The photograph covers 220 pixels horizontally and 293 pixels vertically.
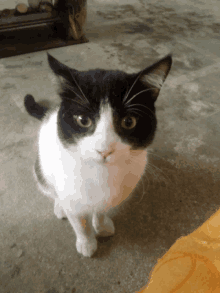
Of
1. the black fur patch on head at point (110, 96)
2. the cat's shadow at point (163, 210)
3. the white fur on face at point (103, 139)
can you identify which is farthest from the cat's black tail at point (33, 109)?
the cat's shadow at point (163, 210)

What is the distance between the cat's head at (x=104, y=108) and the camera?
0.59 m

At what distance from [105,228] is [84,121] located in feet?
2.14

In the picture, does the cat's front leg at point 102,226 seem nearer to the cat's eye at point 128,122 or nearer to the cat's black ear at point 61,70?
the cat's eye at point 128,122

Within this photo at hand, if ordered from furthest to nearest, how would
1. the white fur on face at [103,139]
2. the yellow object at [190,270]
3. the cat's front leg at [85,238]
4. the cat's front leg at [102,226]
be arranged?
the cat's front leg at [102,226] < the cat's front leg at [85,238] < the white fur on face at [103,139] < the yellow object at [190,270]

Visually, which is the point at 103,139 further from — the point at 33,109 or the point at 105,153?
the point at 33,109

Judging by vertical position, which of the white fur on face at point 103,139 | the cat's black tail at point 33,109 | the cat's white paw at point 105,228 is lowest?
the cat's white paw at point 105,228

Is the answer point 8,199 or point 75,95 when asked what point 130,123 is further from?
point 8,199

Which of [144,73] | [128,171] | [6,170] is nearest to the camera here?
[144,73]

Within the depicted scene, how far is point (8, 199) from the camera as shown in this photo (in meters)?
1.18

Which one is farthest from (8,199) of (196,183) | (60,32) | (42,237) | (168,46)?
(168,46)

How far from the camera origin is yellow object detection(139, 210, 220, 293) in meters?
0.44

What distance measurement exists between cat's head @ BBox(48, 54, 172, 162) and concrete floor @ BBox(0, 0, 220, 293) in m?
0.12

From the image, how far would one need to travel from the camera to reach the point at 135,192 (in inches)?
49.3

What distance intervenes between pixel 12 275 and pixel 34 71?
1.77 metres
